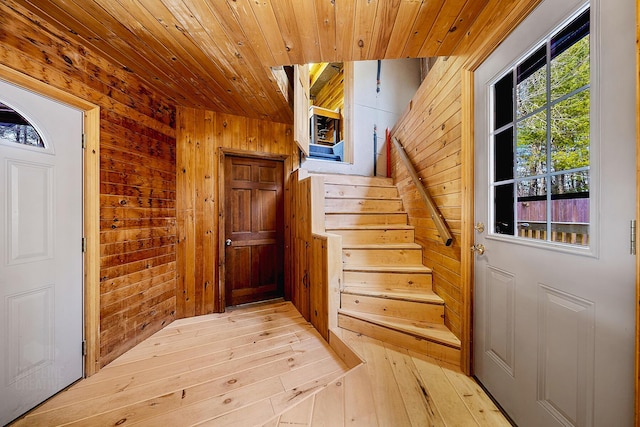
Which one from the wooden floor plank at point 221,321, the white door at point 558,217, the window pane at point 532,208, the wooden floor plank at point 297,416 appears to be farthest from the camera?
the wooden floor plank at point 221,321

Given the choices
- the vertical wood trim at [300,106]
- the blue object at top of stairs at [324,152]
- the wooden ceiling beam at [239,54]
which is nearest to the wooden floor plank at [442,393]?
the vertical wood trim at [300,106]

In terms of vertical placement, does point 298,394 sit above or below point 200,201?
below

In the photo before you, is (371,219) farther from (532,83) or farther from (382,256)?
(532,83)

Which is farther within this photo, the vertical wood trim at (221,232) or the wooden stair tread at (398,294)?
the vertical wood trim at (221,232)

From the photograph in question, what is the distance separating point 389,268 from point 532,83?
1608 mm

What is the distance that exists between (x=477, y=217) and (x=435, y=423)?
1.14 meters

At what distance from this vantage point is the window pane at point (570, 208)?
2.79ft

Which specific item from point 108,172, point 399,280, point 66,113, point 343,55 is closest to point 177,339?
point 108,172

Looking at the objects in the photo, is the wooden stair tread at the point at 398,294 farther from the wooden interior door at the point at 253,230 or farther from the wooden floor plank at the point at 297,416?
the wooden interior door at the point at 253,230

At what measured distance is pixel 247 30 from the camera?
4.91ft

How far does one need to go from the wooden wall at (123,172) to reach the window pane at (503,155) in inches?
108

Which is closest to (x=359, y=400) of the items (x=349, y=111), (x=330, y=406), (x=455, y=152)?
(x=330, y=406)

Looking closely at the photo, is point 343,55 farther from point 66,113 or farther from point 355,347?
point 355,347

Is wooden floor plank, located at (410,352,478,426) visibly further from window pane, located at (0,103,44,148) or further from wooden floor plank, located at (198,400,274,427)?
window pane, located at (0,103,44,148)
